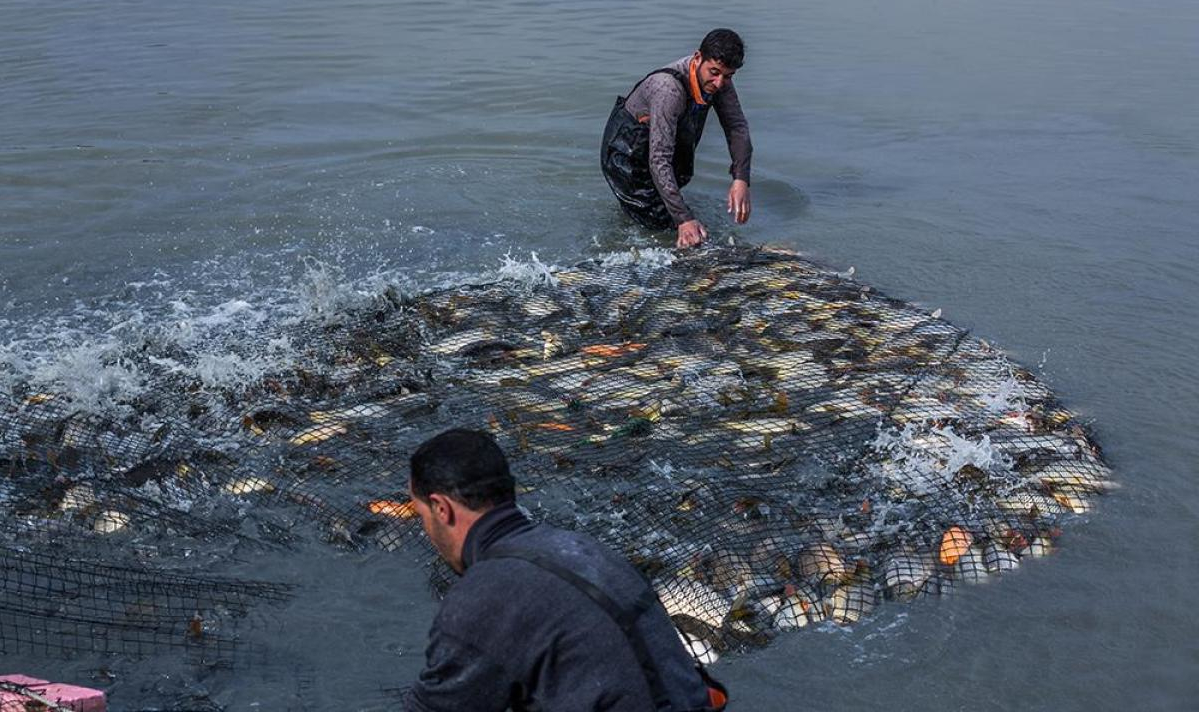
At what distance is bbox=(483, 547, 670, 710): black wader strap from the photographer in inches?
118

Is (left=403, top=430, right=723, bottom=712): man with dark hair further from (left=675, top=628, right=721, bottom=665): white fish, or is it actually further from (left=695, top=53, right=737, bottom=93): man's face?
(left=695, top=53, right=737, bottom=93): man's face

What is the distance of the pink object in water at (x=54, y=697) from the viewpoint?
3.89m

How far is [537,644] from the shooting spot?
9.70 ft

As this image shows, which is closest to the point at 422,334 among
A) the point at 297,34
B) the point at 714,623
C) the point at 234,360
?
the point at 234,360

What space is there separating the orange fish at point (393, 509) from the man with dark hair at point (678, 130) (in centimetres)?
432

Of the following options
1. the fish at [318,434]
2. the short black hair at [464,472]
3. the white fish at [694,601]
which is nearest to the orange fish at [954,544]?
the white fish at [694,601]

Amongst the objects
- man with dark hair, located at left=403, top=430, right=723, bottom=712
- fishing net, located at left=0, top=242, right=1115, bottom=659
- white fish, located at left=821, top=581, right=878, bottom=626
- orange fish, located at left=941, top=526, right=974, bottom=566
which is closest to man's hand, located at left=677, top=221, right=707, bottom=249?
fishing net, located at left=0, top=242, right=1115, bottom=659

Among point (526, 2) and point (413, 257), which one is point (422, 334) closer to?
point (413, 257)

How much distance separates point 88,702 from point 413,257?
6.60m

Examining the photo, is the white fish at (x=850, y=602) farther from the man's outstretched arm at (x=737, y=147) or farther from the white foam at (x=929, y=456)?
the man's outstretched arm at (x=737, y=147)

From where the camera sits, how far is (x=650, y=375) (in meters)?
7.28

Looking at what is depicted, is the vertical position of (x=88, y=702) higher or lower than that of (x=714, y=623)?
higher

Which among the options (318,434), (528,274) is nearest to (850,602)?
(318,434)

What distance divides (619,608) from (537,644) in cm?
22
